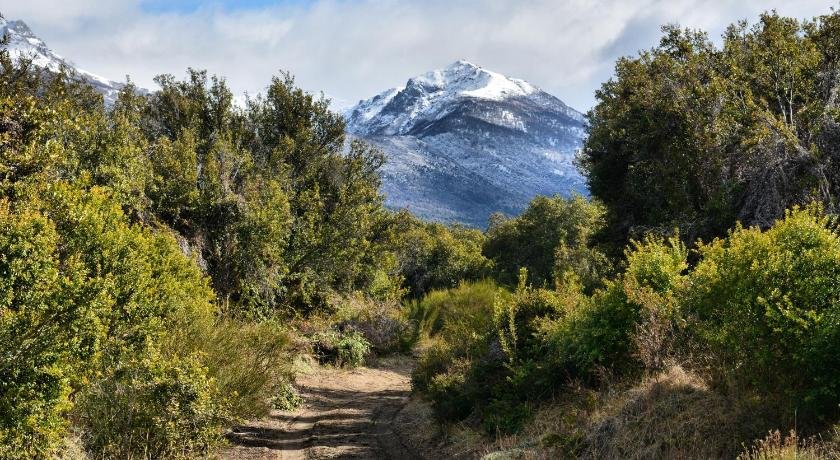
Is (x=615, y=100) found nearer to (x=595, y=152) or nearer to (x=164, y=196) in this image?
(x=595, y=152)

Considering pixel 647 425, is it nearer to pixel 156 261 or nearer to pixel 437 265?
pixel 156 261

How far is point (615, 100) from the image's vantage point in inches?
728

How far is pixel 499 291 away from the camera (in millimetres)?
13641

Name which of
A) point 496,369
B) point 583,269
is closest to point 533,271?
point 583,269

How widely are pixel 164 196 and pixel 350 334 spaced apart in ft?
26.9

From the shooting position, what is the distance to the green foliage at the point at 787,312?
514cm

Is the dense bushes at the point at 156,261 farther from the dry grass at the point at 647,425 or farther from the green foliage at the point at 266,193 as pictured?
the dry grass at the point at 647,425

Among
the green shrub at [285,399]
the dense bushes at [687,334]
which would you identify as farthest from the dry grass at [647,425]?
the green shrub at [285,399]

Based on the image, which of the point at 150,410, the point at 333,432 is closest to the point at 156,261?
the point at 150,410

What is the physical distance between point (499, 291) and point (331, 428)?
16.9 feet

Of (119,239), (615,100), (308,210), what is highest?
(615,100)

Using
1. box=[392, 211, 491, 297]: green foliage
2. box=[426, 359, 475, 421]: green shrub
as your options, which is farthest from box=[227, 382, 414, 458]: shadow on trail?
box=[392, 211, 491, 297]: green foliage

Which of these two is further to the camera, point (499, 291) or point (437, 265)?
point (437, 265)

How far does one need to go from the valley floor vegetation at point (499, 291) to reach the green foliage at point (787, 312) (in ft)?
0.08
